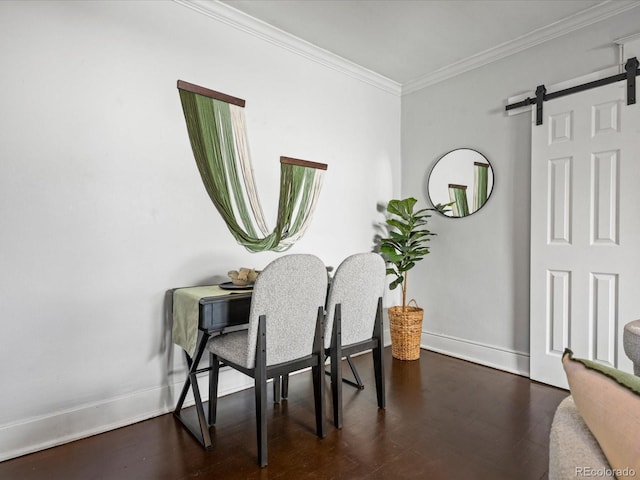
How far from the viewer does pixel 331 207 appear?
332 cm

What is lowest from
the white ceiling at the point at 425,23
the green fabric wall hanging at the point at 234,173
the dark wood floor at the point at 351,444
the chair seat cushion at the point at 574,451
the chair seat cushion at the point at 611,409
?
the dark wood floor at the point at 351,444

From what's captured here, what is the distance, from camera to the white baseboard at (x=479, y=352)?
2994 mm

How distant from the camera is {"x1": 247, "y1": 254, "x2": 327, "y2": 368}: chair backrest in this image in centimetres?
176

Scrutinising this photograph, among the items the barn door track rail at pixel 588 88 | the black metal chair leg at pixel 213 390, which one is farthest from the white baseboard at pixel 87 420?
the barn door track rail at pixel 588 88

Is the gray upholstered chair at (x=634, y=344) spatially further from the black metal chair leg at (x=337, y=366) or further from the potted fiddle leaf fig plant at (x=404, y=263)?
the potted fiddle leaf fig plant at (x=404, y=263)

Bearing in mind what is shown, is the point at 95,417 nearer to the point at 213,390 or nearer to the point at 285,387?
the point at 213,390

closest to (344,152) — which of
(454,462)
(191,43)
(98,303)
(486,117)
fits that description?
(486,117)

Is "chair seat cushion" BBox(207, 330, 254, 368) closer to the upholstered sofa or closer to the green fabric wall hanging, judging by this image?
the green fabric wall hanging

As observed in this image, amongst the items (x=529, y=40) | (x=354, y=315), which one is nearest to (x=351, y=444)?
(x=354, y=315)

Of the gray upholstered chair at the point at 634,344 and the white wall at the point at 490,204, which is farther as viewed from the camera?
the white wall at the point at 490,204

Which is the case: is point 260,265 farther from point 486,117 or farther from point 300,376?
point 486,117

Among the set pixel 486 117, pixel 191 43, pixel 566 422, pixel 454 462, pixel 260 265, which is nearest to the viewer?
pixel 566 422

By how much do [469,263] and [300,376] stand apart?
5.99 feet

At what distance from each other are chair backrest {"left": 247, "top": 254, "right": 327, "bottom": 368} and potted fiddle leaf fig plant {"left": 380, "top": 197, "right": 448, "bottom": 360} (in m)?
1.51
